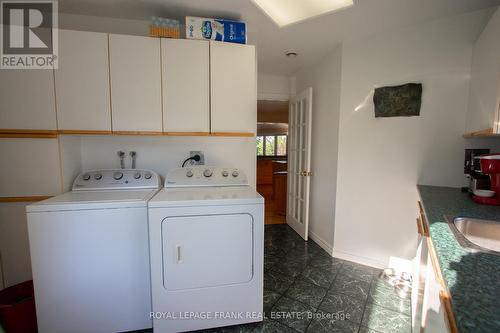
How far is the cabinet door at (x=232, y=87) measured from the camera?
1.87 m

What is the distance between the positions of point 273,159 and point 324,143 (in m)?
5.06

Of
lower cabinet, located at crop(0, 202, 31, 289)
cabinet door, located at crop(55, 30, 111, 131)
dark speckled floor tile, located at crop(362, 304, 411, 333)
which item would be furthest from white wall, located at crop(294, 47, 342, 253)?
lower cabinet, located at crop(0, 202, 31, 289)

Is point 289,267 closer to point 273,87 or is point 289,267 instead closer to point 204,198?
point 204,198

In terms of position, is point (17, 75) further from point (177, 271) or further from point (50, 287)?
point (177, 271)

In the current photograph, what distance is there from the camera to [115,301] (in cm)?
148

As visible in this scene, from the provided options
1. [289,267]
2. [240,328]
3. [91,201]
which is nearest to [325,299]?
[289,267]

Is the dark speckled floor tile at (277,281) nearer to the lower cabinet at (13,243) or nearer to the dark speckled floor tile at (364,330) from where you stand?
the dark speckled floor tile at (364,330)

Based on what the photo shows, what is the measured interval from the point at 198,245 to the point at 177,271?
215 mm

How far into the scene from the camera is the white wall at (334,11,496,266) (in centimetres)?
195

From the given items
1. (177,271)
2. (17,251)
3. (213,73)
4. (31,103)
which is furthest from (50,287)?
(213,73)

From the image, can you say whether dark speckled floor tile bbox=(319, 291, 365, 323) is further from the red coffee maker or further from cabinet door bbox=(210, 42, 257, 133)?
cabinet door bbox=(210, 42, 257, 133)

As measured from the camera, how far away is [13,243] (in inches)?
66.4

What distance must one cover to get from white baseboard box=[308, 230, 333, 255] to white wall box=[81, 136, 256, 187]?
124 centimetres

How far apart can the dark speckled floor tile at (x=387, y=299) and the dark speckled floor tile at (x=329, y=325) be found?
0.36 metres
